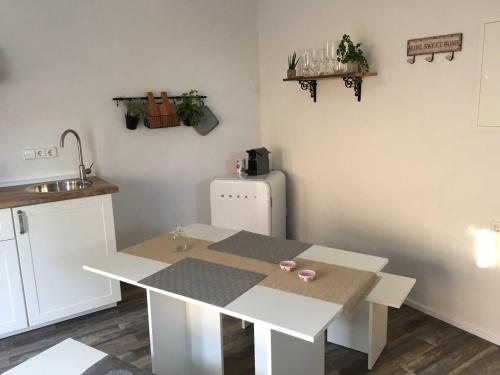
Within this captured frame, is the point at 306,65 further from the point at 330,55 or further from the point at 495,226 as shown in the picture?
the point at 495,226

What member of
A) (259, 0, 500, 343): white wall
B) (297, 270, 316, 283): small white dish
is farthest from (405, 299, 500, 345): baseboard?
(297, 270, 316, 283): small white dish

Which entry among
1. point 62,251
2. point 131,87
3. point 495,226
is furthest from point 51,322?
point 495,226

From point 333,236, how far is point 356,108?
1.07 metres

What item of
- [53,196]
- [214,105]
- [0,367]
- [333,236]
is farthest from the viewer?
[214,105]

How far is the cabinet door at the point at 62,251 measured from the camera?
278 cm

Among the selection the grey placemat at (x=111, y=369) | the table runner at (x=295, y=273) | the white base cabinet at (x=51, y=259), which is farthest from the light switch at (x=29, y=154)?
the grey placemat at (x=111, y=369)

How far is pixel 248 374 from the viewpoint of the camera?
2.46 meters

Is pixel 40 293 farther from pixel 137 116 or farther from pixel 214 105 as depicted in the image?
pixel 214 105

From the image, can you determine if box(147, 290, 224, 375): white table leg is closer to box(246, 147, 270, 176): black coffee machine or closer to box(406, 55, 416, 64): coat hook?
box(246, 147, 270, 176): black coffee machine

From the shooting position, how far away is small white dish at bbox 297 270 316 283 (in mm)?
1888

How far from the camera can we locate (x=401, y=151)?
120 inches

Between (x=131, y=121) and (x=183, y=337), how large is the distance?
179 cm

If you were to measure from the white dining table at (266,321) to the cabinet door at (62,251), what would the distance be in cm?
74

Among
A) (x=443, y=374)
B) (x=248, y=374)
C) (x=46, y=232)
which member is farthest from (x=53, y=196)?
(x=443, y=374)
